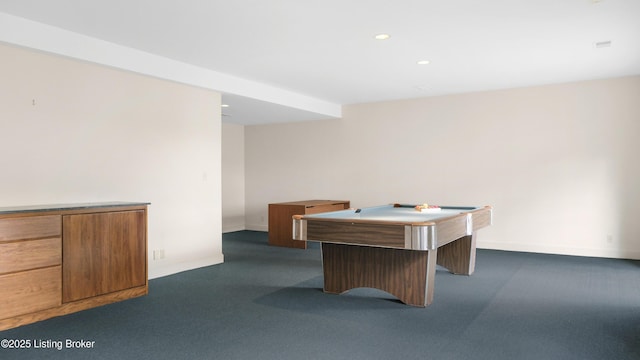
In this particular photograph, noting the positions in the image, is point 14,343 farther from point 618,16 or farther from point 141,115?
point 618,16

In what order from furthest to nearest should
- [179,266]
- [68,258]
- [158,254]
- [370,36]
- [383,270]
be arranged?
1. [179,266]
2. [158,254]
3. [370,36]
4. [383,270]
5. [68,258]

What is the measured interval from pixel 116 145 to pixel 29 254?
61.8 inches

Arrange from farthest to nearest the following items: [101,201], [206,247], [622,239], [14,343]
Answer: [622,239], [206,247], [101,201], [14,343]

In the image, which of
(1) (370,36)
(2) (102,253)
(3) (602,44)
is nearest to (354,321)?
(2) (102,253)

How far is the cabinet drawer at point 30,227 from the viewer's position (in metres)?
3.43

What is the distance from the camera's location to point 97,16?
3873mm

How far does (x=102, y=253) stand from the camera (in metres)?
4.08

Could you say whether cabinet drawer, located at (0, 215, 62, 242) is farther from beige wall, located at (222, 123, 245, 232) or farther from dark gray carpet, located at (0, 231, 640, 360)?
beige wall, located at (222, 123, 245, 232)

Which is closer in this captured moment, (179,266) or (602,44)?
(602,44)

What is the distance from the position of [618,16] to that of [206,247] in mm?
5081

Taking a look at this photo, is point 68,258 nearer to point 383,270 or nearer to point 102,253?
point 102,253

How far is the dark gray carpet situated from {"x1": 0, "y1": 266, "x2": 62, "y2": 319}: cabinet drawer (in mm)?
147

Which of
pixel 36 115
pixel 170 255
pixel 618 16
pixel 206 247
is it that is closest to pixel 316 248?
pixel 206 247

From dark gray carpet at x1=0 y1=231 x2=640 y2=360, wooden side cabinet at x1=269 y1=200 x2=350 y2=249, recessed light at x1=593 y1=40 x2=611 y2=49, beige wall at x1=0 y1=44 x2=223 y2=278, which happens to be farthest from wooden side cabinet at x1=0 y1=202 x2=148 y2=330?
recessed light at x1=593 y1=40 x2=611 y2=49
